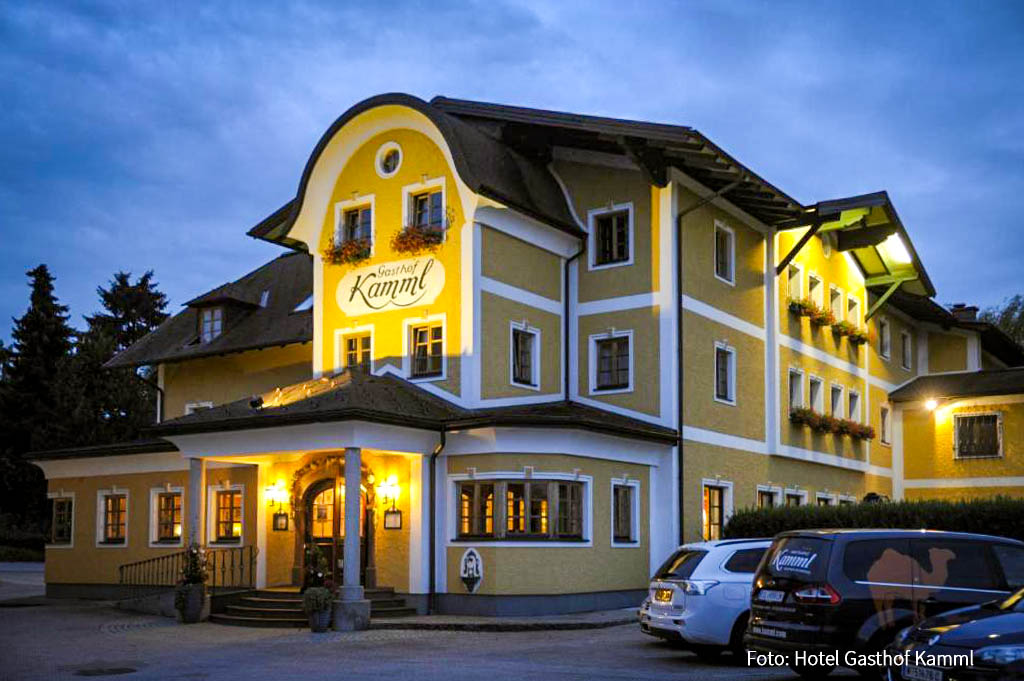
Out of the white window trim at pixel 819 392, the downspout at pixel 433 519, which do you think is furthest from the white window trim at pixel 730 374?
the downspout at pixel 433 519

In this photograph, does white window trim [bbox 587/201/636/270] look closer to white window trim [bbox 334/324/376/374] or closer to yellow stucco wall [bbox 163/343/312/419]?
white window trim [bbox 334/324/376/374]

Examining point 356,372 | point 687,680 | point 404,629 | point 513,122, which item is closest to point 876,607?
point 687,680

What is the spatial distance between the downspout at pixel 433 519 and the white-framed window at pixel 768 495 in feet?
29.5

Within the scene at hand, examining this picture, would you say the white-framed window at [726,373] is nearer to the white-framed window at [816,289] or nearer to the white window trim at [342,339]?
the white-framed window at [816,289]

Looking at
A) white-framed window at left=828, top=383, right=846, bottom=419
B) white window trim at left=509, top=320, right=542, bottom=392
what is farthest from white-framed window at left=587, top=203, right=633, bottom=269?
white-framed window at left=828, top=383, right=846, bottom=419

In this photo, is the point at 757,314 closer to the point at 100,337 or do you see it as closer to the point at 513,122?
Result: the point at 513,122

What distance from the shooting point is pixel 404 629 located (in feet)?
66.9

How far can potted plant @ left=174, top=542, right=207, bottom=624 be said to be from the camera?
22.5 meters

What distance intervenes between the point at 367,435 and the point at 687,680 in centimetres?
951

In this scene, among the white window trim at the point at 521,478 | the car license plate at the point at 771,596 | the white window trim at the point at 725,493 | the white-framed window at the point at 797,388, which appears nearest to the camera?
the car license plate at the point at 771,596

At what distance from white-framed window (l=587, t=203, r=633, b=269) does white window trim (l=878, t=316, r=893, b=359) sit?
44.8 feet

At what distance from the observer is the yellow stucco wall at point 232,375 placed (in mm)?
30188

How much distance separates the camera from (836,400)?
1303 inches

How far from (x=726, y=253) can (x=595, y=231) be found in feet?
10.9
